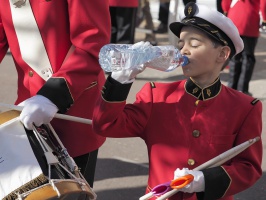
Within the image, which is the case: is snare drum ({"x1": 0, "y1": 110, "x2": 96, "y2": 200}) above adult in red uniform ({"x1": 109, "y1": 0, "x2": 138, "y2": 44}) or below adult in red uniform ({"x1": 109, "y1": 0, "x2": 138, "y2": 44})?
above

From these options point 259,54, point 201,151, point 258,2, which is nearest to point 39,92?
point 201,151

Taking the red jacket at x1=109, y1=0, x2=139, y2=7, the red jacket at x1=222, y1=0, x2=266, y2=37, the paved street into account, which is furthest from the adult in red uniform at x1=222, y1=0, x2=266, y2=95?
the red jacket at x1=109, y1=0, x2=139, y2=7

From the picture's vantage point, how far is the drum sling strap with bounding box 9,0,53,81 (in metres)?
2.82

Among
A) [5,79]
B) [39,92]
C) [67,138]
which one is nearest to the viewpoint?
[39,92]

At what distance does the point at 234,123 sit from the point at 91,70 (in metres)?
0.68

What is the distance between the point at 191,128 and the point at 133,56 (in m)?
0.42

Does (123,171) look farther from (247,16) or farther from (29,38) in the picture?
(247,16)

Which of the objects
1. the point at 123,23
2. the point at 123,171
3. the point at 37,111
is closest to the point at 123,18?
the point at 123,23

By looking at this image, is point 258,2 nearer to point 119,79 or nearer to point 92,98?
point 92,98

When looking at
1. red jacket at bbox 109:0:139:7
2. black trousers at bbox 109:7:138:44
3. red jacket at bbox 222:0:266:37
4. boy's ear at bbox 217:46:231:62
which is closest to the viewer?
boy's ear at bbox 217:46:231:62

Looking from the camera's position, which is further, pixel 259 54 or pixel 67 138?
pixel 259 54

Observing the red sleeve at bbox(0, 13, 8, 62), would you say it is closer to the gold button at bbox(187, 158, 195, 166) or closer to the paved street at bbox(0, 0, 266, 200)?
the gold button at bbox(187, 158, 195, 166)

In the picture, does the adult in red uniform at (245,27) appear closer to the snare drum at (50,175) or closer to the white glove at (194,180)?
the snare drum at (50,175)

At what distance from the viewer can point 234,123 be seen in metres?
2.44
